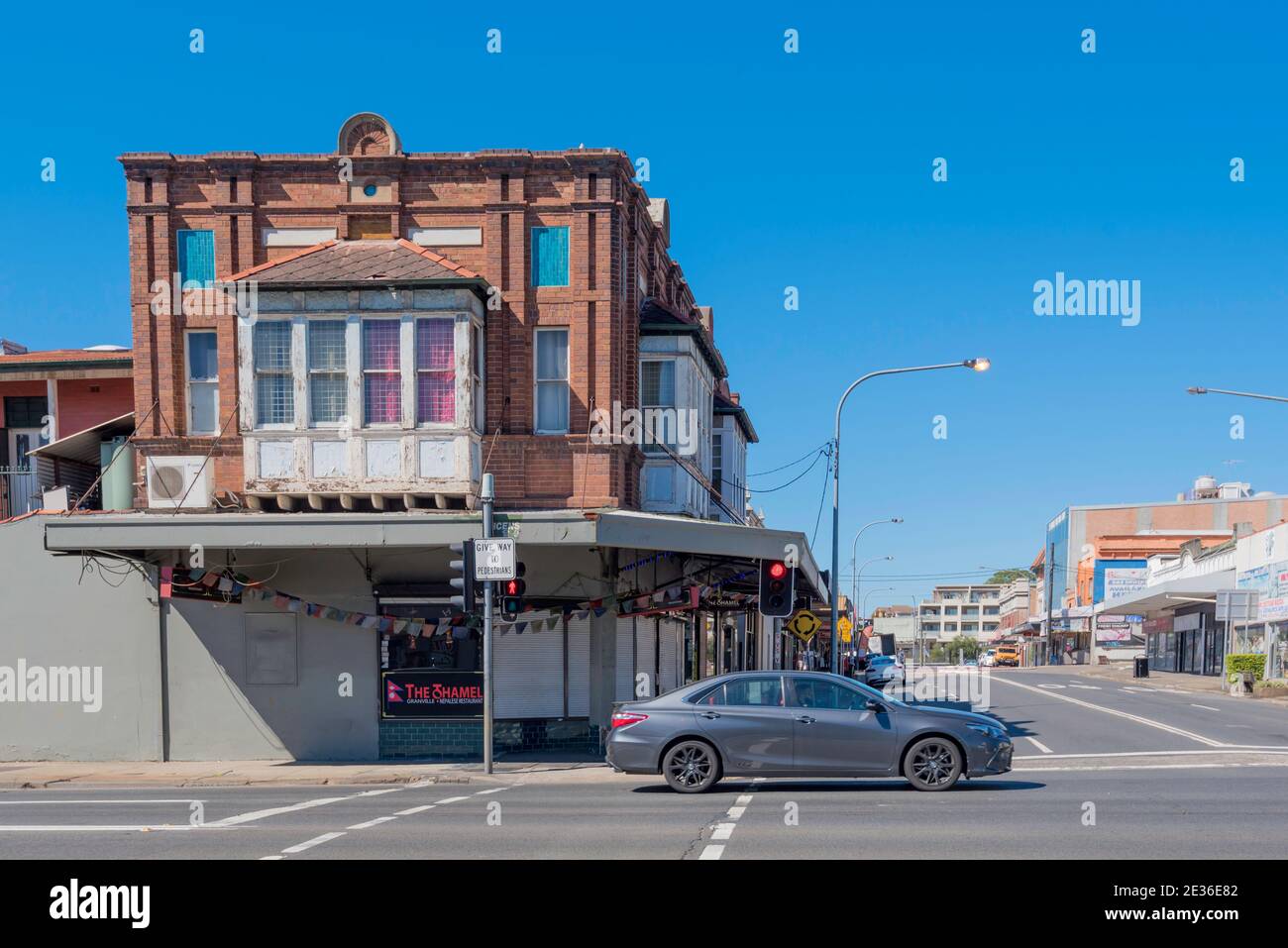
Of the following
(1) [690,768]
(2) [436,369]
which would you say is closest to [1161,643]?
(2) [436,369]

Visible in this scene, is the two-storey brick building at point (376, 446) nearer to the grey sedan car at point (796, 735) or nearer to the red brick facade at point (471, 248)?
the red brick facade at point (471, 248)

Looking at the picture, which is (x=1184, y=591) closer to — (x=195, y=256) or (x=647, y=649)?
(x=647, y=649)

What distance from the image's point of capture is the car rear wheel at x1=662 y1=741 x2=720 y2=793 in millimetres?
16047

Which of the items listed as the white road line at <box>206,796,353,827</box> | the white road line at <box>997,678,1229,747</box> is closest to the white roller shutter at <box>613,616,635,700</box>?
the white road line at <box>206,796,353,827</box>

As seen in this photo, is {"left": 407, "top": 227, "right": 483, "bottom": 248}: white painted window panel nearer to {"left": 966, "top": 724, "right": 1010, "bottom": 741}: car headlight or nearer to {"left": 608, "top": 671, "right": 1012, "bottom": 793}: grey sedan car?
{"left": 608, "top": 671, "right": 1012, "bottom": 793}: grey sedan car

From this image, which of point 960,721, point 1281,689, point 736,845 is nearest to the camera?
point 736,845

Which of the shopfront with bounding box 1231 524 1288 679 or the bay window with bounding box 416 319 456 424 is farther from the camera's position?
the shopfront with bounding box 1231 524 1288 679

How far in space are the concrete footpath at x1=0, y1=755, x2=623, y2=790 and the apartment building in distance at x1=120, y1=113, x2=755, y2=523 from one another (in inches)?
172

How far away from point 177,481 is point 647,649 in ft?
29.4

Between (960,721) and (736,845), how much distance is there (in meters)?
5.08

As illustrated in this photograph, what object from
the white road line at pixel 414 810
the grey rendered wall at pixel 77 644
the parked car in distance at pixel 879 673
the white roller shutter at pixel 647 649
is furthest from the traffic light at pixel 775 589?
the parked car in distance at pixel 879 673

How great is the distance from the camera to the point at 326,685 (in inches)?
885
